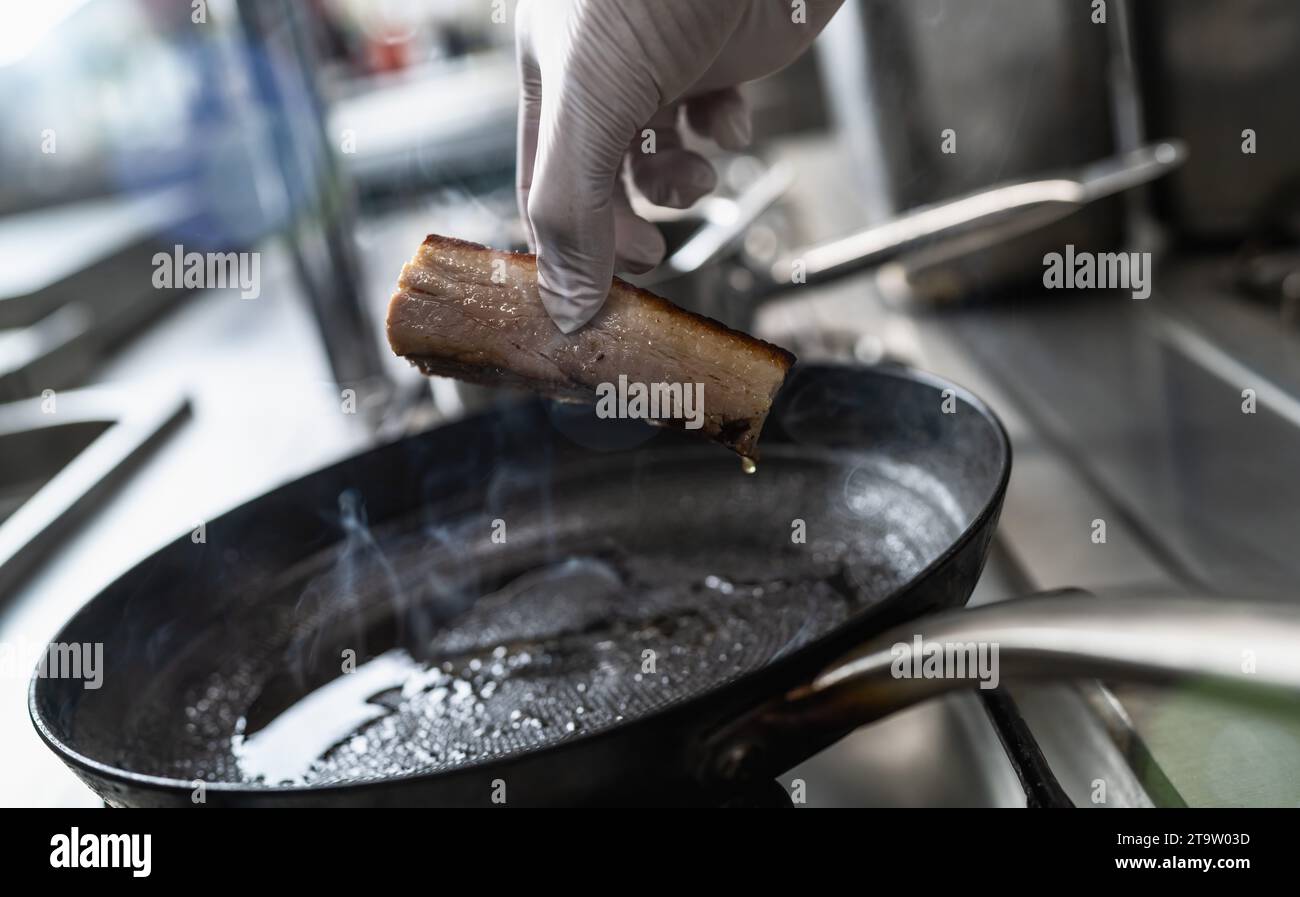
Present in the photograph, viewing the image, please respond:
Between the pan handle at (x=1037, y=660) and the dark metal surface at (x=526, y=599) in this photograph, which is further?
the dark metal surface at (x=526, y=599)

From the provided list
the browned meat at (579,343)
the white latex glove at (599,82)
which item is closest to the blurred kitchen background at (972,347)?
the browned meat at (579,343)

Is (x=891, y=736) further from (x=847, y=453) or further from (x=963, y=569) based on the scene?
(x=847, y=453)

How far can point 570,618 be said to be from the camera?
861 millimetres

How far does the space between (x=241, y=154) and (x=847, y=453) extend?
10.4ft

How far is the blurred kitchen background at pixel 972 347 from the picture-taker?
0.73m

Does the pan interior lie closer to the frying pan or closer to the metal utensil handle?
the frying pan

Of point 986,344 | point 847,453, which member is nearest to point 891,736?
point 847,453

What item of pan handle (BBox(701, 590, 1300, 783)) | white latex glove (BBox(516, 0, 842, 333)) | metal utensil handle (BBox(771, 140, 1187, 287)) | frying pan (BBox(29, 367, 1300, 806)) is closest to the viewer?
pan handle (BBox(701, 590, 1300, 783))

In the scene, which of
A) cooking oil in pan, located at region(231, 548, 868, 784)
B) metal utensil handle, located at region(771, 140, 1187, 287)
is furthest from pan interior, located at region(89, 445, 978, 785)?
metal utensil handle, located at region(771, 140, 1187, 287)

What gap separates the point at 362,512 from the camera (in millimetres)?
1020

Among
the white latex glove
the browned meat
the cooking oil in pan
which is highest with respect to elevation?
the white latex glove

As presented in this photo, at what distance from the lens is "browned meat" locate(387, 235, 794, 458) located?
0.71m

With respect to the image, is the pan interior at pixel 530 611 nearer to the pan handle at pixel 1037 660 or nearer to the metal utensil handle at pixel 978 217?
the pan handle at pixel 1037 660
